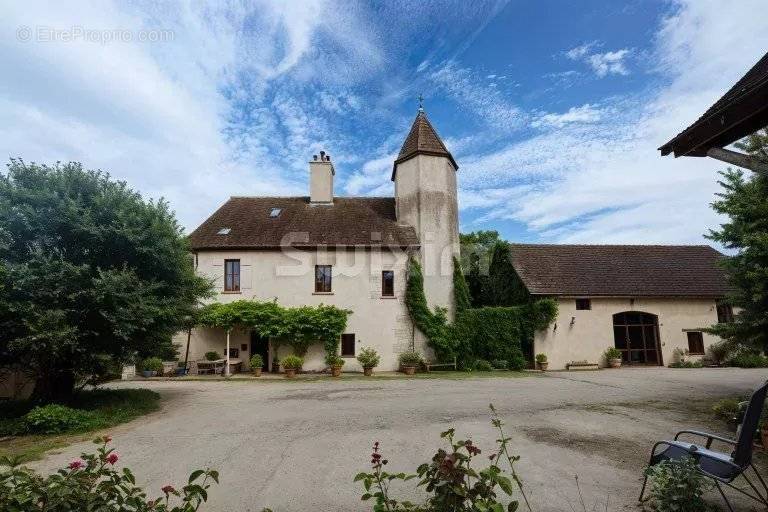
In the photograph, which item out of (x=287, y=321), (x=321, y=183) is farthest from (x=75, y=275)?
(x=321, y=183)

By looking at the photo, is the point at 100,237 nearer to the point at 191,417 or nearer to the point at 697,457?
the point at 191,417

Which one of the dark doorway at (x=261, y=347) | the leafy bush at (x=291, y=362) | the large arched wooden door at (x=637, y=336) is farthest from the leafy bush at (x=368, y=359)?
the large arched wooden door at (x=637, y=336)

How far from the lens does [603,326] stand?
1984cm

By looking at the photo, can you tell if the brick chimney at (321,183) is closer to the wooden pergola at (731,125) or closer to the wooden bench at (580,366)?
the wooden bench at (580,366)

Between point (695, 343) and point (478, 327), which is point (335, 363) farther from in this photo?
point (695, 343)

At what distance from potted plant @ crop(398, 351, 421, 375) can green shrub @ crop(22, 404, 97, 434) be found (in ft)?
39.6

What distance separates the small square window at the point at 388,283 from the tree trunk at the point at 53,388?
495 inches

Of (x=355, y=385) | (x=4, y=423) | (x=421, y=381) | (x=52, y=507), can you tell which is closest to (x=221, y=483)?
(x=52, y=507)

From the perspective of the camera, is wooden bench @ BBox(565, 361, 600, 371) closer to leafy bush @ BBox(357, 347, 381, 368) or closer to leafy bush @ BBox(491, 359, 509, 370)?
leafy bush @ BBox(491, 359, 509, 370)

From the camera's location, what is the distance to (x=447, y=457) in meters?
2.73

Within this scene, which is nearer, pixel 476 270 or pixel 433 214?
pixel 433 214

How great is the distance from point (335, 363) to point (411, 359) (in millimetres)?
3392

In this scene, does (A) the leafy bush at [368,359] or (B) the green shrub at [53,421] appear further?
(A) the leafy bush at [368,359]

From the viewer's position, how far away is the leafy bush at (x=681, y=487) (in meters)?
3.53
